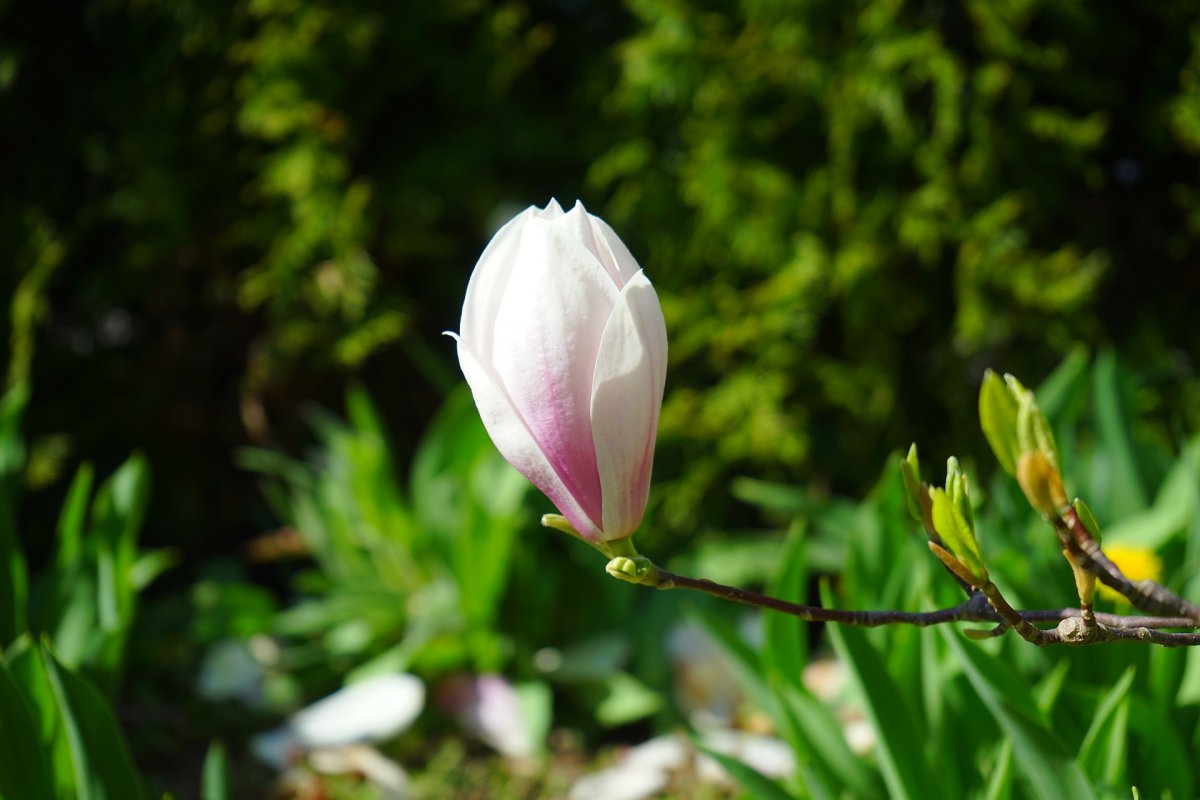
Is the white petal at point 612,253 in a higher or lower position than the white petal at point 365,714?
higher

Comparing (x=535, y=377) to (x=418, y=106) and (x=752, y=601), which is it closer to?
(x=752, y=601)

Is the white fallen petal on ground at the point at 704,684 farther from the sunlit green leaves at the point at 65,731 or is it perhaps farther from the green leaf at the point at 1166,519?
the sunlit green leaves at the point at 65,731

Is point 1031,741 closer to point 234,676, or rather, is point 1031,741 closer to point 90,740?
point 90,740

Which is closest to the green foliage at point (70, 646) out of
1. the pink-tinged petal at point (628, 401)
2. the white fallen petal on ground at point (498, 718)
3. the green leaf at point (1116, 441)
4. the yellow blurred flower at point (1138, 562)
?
the white fallen petal on ground at point (498, 718)

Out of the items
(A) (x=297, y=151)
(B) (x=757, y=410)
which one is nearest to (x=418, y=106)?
(A) (x=297, y=151)

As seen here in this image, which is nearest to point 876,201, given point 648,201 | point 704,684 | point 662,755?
point 648,201
